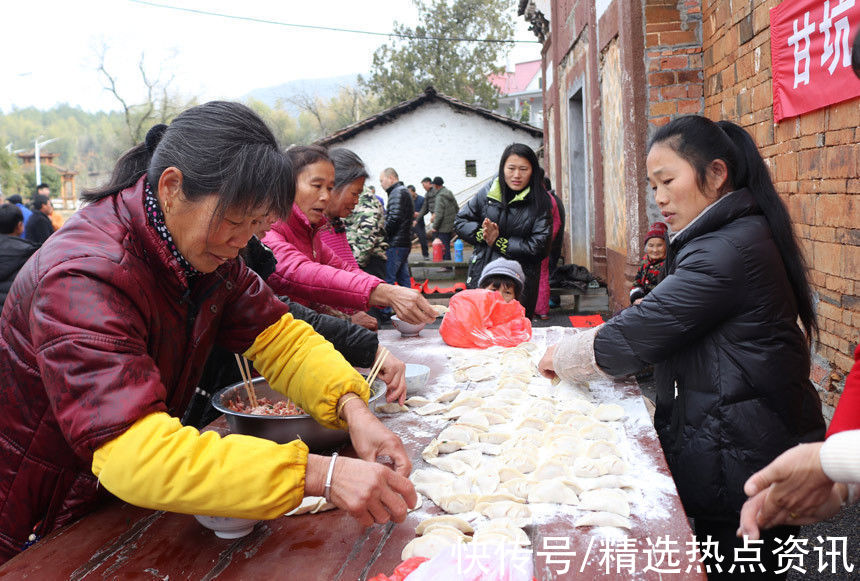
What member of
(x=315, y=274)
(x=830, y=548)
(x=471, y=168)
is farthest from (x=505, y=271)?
(x=471, y=168)

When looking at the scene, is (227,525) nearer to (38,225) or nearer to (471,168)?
(38,225)

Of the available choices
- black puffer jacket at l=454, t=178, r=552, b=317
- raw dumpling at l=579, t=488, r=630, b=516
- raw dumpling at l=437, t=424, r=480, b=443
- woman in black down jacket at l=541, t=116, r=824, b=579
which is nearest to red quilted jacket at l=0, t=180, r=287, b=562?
raw dumpling at l=437, t=424, r=480, b=443

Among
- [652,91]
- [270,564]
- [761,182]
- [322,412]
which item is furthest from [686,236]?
[652,91]

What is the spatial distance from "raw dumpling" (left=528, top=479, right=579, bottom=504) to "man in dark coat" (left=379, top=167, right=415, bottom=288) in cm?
722

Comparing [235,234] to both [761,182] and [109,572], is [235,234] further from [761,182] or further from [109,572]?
[761,182]

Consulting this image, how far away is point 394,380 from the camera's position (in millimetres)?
2117

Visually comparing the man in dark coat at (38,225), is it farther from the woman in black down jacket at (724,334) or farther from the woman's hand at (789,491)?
the woman's hand at (789,491)

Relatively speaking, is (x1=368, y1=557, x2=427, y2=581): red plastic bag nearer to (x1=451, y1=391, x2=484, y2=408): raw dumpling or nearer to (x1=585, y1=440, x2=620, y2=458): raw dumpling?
(x1=585, y1=440, x2=620, y2=458): raw dumpling

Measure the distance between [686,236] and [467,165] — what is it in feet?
67.1

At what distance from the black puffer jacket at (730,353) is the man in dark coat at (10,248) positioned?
5411 mm

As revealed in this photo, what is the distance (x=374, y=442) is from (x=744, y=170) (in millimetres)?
1390

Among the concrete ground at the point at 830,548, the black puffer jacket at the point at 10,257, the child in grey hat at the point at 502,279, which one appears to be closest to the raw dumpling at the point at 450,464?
the concrete ground at the point at 830,548

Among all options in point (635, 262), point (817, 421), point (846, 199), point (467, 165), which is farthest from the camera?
point (467, 165)

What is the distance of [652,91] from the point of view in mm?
5551
